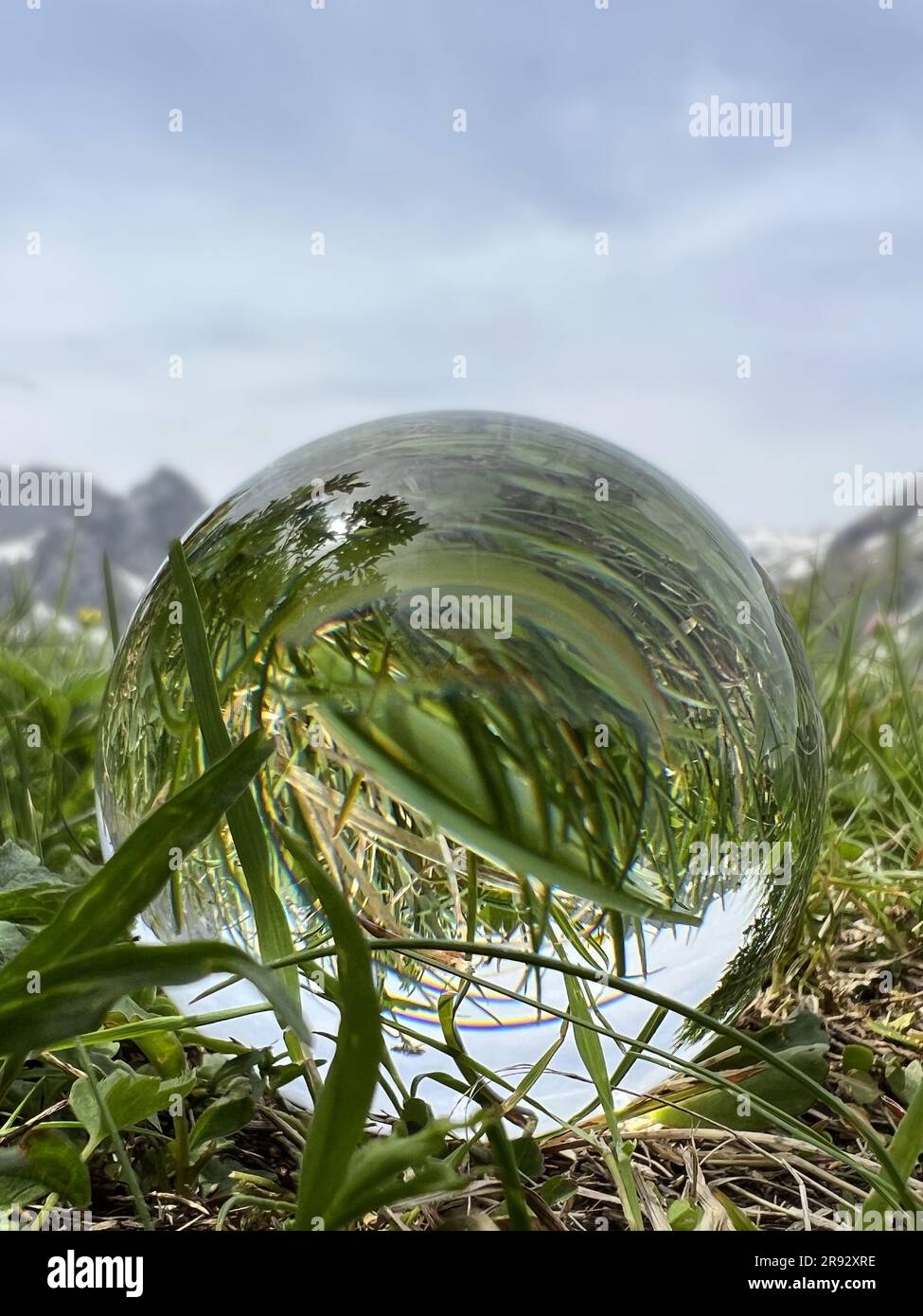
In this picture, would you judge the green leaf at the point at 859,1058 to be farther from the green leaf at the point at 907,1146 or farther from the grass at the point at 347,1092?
the green leaf at the point at 907,1146

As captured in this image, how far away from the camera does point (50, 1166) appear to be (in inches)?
42.7

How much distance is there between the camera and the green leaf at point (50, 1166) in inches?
42.5

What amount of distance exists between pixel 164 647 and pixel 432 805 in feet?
1.35

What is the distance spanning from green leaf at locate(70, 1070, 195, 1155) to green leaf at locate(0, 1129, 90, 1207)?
0.06 feet

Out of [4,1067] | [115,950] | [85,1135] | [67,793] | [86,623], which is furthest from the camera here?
[86,623]

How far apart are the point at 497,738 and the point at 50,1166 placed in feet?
1.95

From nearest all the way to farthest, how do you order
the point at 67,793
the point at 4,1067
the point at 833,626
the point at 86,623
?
the point at 4,1067 → the point at 67,793 → the point at 833,626 → the point at 86,623

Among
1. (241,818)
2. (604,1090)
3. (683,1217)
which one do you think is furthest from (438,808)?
(683,1217)

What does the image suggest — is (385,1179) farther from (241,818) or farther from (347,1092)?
(241,818)

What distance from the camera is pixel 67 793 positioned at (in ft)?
7.16

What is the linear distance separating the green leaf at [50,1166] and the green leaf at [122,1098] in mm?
18

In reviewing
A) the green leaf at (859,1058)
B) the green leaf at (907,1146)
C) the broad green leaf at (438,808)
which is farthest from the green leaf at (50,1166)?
the green leaf at (859,1058)

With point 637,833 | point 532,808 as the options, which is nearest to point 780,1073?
point 637,833
